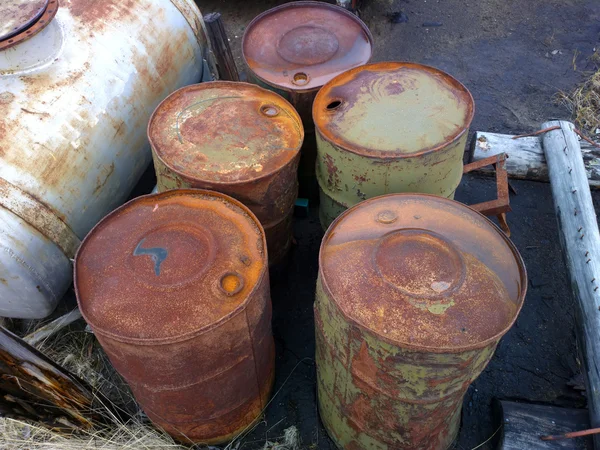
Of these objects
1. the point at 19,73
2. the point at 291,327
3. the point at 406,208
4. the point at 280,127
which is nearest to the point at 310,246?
the point at 291,327

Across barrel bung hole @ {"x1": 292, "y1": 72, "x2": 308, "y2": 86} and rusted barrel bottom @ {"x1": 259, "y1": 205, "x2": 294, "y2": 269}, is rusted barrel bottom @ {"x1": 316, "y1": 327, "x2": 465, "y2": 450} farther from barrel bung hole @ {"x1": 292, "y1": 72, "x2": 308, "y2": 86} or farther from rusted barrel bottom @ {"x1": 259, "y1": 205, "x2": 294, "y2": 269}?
barrel bung hole @ {"x1": 292, "y1": 72, "x2": 308, "y2": 86}

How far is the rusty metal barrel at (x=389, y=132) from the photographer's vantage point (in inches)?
104

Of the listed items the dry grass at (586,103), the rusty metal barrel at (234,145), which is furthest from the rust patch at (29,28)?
the dry grass at (586,103)

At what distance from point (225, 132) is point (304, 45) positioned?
1180 mm

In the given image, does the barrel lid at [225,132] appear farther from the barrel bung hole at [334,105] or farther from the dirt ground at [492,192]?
the dirt ground at [492,192]

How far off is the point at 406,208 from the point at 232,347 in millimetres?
1092

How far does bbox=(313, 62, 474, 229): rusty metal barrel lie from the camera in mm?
2634

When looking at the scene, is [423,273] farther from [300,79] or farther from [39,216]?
[39,216]

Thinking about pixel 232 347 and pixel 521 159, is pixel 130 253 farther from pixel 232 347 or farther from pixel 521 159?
pixel 521 159

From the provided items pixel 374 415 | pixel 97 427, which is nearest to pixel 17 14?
pixel 97 427

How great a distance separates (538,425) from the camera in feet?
9.06

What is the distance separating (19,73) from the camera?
2.76 metres

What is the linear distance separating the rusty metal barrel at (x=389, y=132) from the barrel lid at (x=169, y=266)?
0.73m

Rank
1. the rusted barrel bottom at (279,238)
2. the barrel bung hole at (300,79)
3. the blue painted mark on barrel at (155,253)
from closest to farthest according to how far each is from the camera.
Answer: the blue painted mark on barrel at (155,253) < the rusted barrel bottom at (279,238) < the barrel bung hole at (300,79)
